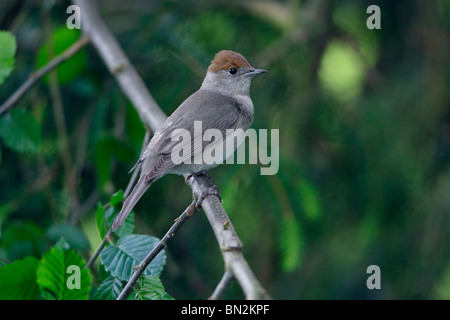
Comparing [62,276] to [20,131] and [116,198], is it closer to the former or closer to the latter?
[116,198]

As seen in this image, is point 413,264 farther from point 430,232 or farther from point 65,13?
point 65,13

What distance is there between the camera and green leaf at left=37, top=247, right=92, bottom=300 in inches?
68.8

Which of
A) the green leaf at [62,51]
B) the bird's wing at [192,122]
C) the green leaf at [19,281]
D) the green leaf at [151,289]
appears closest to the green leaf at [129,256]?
the green leaf at [151,289]

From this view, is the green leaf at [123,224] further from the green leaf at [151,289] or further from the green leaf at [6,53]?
the green leaf at [6,53]

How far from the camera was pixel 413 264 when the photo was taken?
3.12 metres

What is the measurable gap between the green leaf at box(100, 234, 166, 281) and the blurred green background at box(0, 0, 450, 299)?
103 cm

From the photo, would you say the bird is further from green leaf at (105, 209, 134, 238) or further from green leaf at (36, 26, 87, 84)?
green leaf at (36, 26, 87, 84)

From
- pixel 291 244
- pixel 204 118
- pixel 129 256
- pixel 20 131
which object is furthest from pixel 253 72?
pixel 129 256

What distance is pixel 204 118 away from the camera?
8.98 ft

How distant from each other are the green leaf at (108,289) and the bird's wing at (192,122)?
622 millimetres

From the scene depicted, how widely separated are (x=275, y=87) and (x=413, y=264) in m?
1.34

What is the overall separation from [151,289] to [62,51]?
204cm

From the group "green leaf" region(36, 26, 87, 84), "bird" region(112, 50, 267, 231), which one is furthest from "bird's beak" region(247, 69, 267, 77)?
"green leaf" region(36, 26, 87, 84)
